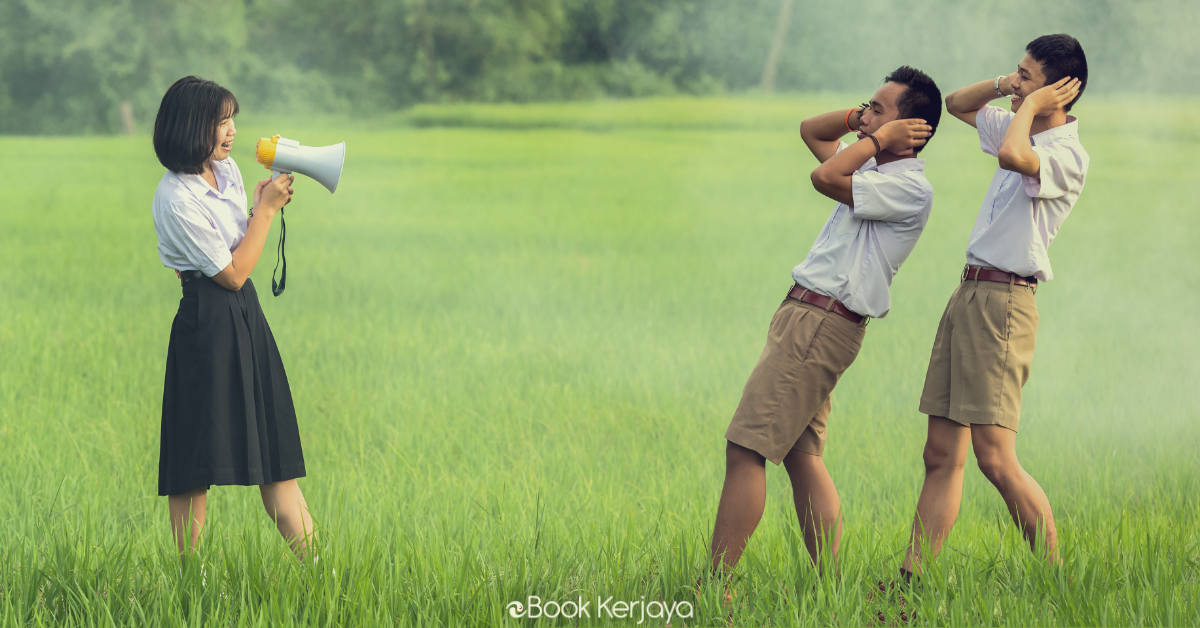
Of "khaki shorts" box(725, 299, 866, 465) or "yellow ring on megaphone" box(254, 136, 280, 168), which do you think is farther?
"yellow ring on megaphone" box(254, 136, 280, 168)

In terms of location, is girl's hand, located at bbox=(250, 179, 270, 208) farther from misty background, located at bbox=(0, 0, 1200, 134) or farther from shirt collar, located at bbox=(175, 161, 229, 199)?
misty background, located at bbox=(0, 0, 1200, 134)

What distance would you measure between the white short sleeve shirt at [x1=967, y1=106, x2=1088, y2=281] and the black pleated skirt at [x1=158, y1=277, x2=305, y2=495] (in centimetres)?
199

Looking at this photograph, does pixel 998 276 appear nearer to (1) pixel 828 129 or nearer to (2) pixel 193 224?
(1) pixel 828 129

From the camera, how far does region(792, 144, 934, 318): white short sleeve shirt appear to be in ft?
10.5

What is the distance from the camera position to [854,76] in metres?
28.1

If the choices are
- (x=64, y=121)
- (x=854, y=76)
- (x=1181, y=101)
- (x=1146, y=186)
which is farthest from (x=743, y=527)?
(x=64, y=121)

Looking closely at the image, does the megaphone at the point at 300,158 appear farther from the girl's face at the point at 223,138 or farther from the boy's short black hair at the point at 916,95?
the boy's short black hair at the point at 916,95

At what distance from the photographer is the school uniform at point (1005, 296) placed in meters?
3.34

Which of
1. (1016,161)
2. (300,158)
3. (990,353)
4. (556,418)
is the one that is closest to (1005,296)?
(990,353)

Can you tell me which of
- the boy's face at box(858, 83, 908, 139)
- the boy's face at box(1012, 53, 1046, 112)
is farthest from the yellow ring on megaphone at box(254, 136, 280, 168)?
the boy's face at box(1012, 53, 1046, 112)

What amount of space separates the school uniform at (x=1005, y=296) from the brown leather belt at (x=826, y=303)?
1.06 ft

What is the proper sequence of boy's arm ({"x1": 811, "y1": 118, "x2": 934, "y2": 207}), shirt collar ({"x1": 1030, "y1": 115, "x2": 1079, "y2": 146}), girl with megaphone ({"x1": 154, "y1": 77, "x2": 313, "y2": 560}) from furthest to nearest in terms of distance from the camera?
shirt collar ({"x1": 1030, "y1": 115, "x2": 1079, "y2": 146})
girl with megaphone ({"x1": 154, "y1": 77, "x2": 313, "y2": 560})
boy's arm ({"x1": 811, "y1": 118, "x2": 934, "y2": 207})

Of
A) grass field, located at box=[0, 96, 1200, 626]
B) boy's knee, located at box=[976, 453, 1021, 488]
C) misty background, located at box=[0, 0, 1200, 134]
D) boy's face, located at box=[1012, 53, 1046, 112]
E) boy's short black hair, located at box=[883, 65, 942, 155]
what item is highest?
misty background, located at box=[0, 0, 1200, 134]

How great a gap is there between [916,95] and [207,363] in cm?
199
